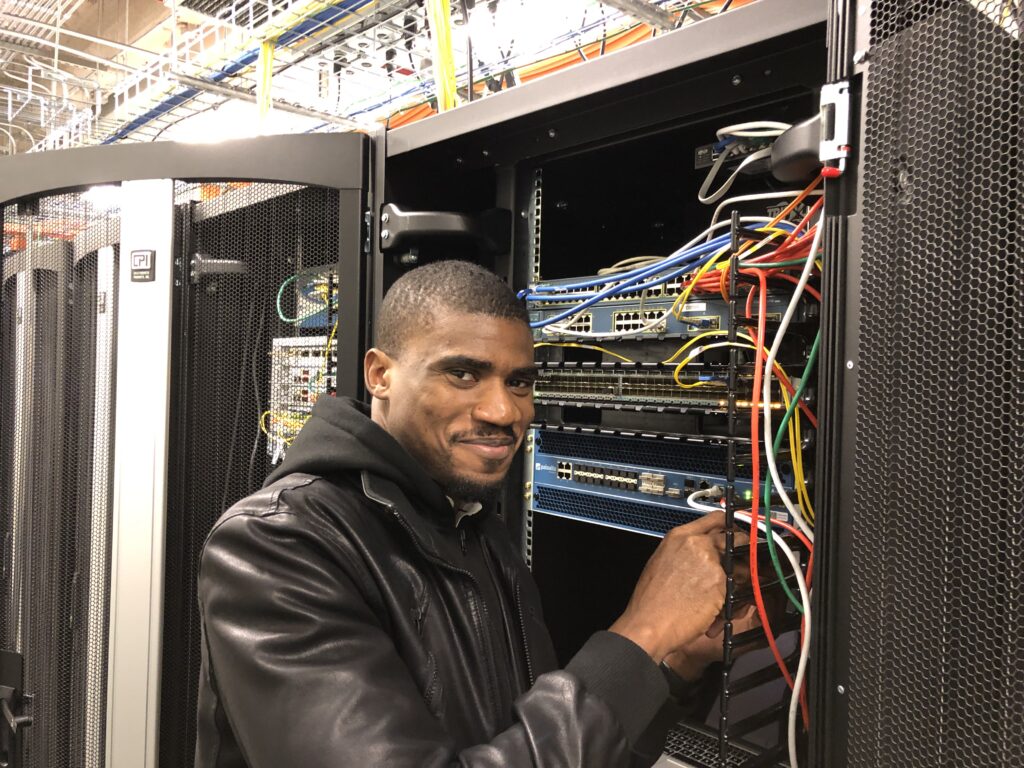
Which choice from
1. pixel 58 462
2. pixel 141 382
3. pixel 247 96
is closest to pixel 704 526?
pixel 141 382

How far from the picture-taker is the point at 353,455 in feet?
2.61

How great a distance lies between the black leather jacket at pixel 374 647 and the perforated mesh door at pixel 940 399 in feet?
0.80

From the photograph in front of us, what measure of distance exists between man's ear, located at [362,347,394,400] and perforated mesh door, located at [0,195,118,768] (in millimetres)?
552

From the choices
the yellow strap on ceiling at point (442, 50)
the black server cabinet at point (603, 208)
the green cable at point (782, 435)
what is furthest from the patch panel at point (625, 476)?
the yellow strap on ceiling at point (442, 50)

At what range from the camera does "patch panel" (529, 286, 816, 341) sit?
36.3 inches

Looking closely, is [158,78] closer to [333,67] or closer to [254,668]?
[333,67]

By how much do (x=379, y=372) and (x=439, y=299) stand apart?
5.2 inches

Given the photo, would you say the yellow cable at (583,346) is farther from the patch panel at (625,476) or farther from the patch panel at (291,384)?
the patch panel at (291,384)

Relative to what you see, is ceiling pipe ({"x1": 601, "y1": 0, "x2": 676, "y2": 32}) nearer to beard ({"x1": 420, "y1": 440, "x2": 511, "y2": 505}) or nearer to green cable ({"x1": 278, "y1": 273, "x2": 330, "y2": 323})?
green cable ({"x1": 278, "y1": 273, "x2": 330, "y2": 323})

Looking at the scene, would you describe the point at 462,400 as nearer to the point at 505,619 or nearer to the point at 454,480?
the point at 454,480

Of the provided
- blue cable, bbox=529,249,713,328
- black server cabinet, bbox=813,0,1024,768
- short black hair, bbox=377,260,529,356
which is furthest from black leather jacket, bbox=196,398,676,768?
blue cable, bbox=529,249,713,328

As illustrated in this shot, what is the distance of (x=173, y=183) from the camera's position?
115 cm

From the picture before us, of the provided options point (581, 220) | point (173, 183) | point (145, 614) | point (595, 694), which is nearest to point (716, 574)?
point (595, 694)

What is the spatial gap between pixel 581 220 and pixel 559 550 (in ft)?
1.85
